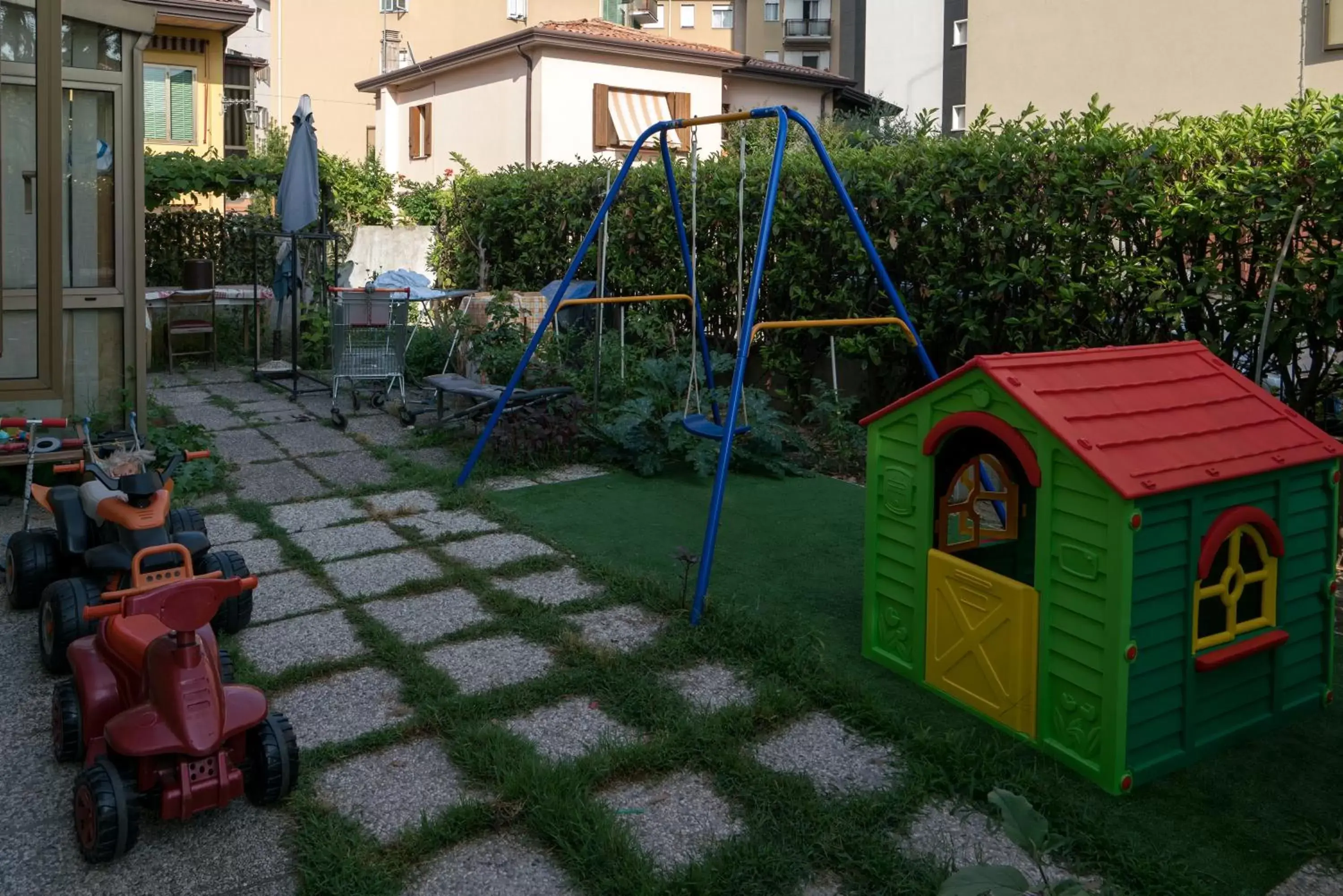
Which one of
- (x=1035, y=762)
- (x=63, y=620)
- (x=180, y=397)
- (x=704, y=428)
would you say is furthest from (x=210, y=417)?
(x=1035, y=762)

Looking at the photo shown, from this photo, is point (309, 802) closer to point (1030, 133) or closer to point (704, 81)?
point (1030, 133)

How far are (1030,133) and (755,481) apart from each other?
2.54 meters

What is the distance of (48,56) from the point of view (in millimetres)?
5152

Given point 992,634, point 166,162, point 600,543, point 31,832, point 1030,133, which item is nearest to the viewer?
point 31,832

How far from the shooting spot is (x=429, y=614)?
15.2 feet

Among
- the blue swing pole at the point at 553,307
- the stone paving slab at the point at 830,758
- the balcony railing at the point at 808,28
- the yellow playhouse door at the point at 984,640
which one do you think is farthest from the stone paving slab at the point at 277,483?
the balcony railing at the point at 808,28

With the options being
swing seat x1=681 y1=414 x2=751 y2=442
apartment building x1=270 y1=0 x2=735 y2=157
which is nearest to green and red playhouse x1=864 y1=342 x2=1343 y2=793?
swing seat x1=681 y1=414 x2=751 y2=442

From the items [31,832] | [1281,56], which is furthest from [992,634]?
[1281,56]

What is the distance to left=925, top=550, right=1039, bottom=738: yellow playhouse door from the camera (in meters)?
3.42

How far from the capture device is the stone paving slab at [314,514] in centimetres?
593

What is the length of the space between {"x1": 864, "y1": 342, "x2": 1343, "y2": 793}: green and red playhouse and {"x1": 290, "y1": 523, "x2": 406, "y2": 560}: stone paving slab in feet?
8.48

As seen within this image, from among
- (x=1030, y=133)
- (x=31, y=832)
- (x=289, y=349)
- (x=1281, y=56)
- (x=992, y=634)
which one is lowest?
(x=31, y=832)

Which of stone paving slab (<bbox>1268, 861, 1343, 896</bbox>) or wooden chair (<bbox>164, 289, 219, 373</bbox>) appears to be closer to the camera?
stone paving slab (<bbox>1268, 861, 1343, 896</bbox>)

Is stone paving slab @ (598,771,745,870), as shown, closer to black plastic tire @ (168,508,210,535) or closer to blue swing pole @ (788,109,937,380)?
black plastic tire @ (168,508,210,535)
